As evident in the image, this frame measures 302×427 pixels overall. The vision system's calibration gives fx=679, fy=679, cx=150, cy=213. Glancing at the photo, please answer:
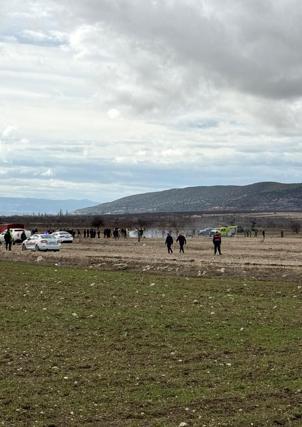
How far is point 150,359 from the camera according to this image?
39.0ft

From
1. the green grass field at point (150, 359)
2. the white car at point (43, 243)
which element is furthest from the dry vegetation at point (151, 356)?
the white car at point (43, 243)

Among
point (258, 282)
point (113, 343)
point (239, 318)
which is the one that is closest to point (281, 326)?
point (239, 318)

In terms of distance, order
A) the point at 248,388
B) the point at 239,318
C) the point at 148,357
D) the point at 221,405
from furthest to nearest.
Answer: the point at 239,318 < the point at 148,357 < the point at 248,388 < the point at 221,405

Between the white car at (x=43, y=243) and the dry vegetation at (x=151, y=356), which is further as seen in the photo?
the white car at (x=43, y=243)

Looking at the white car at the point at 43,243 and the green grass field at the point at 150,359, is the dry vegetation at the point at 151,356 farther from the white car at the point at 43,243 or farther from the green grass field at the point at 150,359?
the white car at the point at 43,243

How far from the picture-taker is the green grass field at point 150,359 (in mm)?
8906

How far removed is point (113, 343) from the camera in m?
13.3

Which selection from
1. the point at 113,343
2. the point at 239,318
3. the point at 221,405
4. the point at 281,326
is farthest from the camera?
the point at 239,318

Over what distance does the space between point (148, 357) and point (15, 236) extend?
6182 cm

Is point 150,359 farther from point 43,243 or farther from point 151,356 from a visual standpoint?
point 43,243

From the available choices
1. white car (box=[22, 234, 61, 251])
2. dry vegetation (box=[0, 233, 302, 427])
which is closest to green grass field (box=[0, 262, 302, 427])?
dry vegetation (box=[0, 233, 302, 427])

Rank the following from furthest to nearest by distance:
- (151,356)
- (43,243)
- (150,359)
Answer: (43,243)
(151,356)
(150,359)

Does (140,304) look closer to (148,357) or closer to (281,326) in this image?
(281,326)

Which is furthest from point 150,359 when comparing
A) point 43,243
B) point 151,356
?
point 43,243
